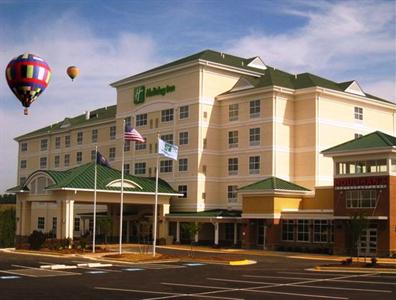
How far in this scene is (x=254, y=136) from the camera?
208ft

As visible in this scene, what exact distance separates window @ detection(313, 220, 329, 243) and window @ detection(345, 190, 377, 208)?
3592mm

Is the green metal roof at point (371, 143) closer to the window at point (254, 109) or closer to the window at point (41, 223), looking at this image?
the window at point (254, 109)

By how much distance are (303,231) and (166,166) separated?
21.3 metres

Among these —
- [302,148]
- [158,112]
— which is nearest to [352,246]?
[302,148]

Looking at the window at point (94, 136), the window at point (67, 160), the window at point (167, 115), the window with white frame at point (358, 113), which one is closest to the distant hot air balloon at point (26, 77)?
the window at point (167, 115)

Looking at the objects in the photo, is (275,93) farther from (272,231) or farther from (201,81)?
(272,231)

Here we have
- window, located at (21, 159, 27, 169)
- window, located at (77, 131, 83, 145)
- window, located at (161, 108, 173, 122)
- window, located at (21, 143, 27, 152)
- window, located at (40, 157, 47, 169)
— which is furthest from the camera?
window, located at (21, 143, 27, 152)

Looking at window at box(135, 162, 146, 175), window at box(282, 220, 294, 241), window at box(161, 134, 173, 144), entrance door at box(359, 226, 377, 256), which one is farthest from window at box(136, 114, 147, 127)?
entrance door at box(359, 226, 377, 256)

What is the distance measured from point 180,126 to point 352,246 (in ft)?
86.3

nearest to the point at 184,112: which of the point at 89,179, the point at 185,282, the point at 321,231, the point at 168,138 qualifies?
the point at 168,138

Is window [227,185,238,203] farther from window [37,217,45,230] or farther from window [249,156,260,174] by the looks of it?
window [37,217,45,230]

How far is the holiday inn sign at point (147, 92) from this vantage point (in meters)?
69.8

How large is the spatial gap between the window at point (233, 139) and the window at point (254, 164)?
278 centimetres

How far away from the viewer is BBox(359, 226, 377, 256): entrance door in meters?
47.6
